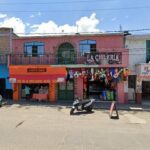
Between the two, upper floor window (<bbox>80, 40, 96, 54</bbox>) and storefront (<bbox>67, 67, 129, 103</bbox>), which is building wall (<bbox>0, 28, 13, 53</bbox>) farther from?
upper floor window (<bbox>80, 40, 96, 54</bbox>)

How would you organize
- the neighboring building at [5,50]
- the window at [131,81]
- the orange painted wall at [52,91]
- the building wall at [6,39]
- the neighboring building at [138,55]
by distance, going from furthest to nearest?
the building wall at [6,39] → the neighboring building at [5,50] → the window at [131,81] → the orange painted wall at [52,91] → the neighboring building at [138,55]

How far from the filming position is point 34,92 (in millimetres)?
30859

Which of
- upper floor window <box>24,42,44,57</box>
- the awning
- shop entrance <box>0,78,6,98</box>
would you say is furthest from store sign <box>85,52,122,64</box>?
shop entrance <box>0,78,6,98</box>

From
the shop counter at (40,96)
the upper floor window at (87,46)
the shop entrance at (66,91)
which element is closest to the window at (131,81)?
the upper floor window at (87,46)

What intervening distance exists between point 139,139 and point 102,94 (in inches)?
680

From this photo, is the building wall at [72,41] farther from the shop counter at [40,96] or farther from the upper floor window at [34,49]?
the shop counter at [40,96]

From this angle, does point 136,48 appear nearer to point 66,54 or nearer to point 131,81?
point 131,81

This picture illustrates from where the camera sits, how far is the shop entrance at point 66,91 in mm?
30156

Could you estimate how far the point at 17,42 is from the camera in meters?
31.1

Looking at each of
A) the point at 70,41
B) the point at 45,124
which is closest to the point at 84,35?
the point at 70,41

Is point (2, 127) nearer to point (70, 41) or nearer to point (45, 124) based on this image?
point (45, 124)

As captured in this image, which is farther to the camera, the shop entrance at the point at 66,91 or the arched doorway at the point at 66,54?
the shop entrance at the point at 66,91

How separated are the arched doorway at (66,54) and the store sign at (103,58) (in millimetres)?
1666

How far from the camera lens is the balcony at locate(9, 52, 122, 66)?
2848 cm
